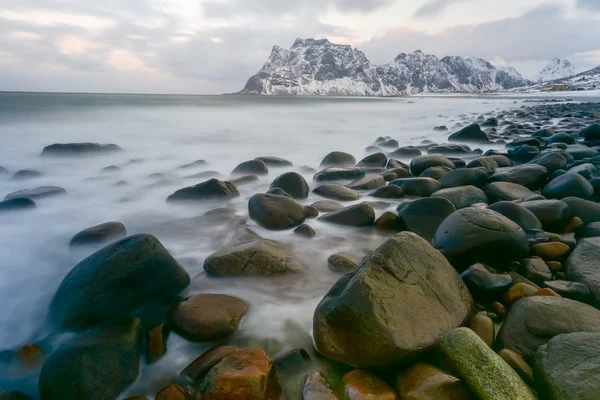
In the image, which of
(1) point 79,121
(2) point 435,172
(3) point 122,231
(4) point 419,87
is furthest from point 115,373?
(4) point 419,87

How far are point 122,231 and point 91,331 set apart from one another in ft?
6.60

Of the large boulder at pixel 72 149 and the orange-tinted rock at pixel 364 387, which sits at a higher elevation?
the large boulder at pixel 72 149

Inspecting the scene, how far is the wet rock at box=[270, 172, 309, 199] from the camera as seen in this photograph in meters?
4.84

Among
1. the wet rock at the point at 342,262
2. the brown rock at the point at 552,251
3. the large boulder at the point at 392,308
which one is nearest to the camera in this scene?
the large boulder at the point at 392,308

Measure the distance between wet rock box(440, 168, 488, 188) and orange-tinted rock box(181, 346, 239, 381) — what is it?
12.1 feet

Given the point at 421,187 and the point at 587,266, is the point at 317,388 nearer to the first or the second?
the point at 587,266

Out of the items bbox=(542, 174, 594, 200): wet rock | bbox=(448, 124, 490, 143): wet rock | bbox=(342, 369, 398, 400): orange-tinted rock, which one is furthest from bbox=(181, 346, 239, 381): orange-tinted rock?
bbox=(448, 124, 490, 143): wet rock

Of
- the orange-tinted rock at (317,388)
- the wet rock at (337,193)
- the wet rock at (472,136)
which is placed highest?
A: the orange-tinted rock at (317,388)

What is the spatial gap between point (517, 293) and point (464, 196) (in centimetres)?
193

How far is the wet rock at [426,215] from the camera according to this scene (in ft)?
11.0

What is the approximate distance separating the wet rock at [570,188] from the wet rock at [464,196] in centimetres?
70

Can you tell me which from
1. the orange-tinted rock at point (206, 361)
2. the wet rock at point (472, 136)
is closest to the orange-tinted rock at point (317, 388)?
the orange-tinted rock at point (206, 361)

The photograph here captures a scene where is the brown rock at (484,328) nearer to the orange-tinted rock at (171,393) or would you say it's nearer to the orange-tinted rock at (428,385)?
the orange-tinted rock at (428,385)

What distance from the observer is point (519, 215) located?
10.3 feet
